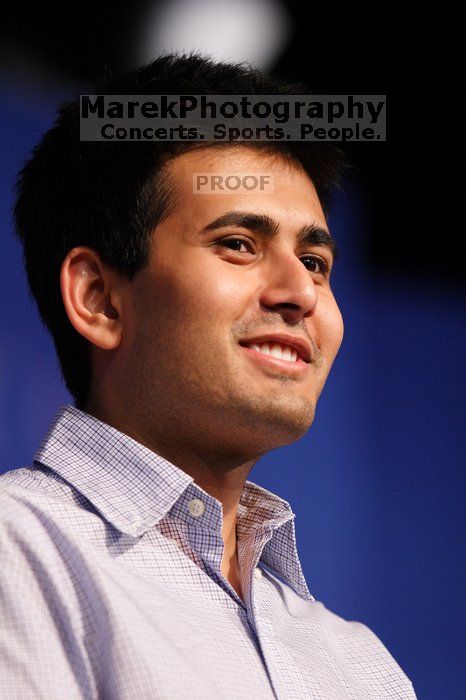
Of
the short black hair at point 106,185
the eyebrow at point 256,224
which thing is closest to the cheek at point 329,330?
the eyebrow at point 256,224

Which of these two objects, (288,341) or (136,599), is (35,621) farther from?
(288,341)

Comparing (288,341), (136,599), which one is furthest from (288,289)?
(136,599)

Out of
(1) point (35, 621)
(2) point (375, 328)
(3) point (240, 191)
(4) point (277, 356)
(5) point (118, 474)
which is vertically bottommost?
(1) point (35, 621)

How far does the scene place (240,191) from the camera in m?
1.30

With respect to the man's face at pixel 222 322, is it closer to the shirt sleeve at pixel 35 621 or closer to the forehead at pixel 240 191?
the forehead at pixel 240 191

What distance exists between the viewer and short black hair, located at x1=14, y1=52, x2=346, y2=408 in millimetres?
1332

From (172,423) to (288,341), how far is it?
192 mm

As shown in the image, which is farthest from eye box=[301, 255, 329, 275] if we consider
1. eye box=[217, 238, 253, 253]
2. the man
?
eye box=[217, 238, 253, 253]

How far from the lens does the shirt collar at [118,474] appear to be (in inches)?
44.9

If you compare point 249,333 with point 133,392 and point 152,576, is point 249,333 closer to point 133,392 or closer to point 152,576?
point 133,392

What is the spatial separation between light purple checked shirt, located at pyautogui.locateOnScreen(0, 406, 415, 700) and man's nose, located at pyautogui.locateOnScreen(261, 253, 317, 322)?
0.26m

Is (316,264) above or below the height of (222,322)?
above

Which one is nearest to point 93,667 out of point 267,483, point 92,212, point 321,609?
point 321,609

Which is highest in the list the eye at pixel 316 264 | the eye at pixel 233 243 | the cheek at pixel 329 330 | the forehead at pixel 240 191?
the forehead at pixel 240 191
